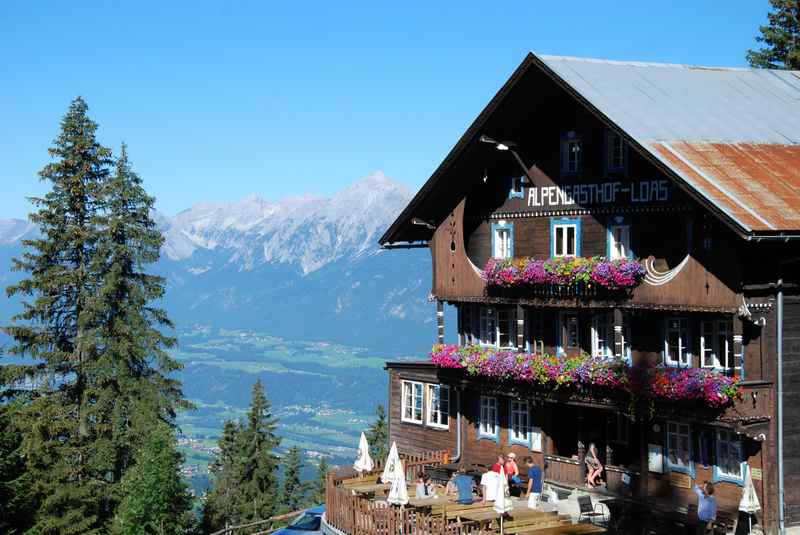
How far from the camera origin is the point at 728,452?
3381 cm

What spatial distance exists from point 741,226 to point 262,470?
68.1 m

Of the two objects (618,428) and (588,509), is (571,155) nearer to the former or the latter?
(618,428)

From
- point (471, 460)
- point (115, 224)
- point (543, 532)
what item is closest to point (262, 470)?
point (115, 224)

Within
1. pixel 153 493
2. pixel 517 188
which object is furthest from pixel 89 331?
pixel 517 188

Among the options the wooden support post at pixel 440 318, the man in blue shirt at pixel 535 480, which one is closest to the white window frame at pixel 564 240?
the wooden support post at pixel 440 318

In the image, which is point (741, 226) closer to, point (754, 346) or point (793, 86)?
point (754, 346)

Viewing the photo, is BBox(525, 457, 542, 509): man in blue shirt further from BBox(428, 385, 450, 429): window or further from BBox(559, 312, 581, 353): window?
BBox(428, 385, 450, 429): window

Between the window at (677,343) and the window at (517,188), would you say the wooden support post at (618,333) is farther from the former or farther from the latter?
the window at (517,188)

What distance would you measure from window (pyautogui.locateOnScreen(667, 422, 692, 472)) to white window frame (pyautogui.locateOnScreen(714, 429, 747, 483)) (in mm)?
1110

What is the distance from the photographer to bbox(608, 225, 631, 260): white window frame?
3716 cm

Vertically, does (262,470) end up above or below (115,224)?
below

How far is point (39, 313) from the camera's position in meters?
54.2

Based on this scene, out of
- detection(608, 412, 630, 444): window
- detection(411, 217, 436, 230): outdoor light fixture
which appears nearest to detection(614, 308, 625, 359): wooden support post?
detection(608, 412, 630, 444): window

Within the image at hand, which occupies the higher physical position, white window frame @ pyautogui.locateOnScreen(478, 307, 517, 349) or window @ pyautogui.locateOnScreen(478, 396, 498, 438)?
white window frame @ pyautogui.locateOnScreen(478, 307, 517, 349)
